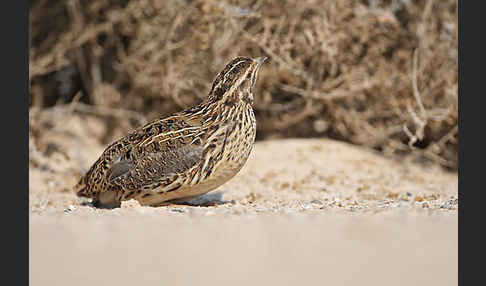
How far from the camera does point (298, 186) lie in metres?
7.68

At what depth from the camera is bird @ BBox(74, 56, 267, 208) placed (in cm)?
569

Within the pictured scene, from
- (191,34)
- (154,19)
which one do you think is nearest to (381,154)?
(191,34)

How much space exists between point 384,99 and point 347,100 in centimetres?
54

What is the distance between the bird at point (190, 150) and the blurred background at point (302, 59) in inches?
81.4

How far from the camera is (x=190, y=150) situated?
570 centimetres

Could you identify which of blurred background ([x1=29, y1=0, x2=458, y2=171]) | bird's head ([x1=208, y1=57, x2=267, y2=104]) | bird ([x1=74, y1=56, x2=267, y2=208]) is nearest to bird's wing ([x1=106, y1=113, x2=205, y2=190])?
bird ([x1=74, y1=56, x2=267, y2=208])

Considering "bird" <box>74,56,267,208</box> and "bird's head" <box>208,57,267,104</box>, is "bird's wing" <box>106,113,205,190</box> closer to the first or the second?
"bird" <box>74,56,267,208</box>

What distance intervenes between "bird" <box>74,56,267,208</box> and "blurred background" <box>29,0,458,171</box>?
207cm

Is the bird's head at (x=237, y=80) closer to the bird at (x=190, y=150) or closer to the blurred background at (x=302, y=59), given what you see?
the bird at (x=190, y=150)

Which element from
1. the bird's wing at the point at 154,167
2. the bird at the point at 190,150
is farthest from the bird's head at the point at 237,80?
the bird's wing at the point at 154,167

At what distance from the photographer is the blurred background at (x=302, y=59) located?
8.30 metres

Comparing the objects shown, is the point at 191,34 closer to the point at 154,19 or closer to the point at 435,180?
the point at 154,19

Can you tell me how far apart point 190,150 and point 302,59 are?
347cm

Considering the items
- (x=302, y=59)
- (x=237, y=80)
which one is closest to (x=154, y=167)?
(x=237, y=80)
